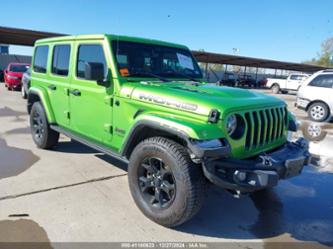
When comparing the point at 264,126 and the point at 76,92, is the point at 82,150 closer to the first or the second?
the point at 76,92

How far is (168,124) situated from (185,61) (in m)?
2.04

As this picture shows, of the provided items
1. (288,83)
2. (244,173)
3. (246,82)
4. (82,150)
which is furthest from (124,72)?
(246,82)

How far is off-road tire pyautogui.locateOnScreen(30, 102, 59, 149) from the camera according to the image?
5.52m

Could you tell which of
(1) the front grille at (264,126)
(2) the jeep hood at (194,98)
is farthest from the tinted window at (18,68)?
(1) the front grille at (264,126)

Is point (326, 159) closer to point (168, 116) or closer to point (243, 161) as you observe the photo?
point (243, 161)

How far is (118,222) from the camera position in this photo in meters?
3.33

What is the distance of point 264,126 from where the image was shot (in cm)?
341

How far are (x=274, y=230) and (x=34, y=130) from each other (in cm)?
474

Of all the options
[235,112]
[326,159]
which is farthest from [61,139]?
[326,159]

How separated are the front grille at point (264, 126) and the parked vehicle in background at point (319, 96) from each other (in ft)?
27.3

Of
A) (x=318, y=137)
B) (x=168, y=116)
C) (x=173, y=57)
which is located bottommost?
(x=318, y=137)

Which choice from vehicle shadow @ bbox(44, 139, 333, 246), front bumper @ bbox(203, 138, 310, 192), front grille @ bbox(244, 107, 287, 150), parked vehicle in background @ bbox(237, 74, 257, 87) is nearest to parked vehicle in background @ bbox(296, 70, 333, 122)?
vehicle shadow @ bbox(44, 139, 333, 246)

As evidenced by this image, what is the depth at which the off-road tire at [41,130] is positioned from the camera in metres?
5.52

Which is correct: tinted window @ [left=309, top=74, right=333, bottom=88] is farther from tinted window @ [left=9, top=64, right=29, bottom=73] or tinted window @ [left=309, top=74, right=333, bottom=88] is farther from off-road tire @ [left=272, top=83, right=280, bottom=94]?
off-road tire @ [left=272, top=83, right=280, bottom=94]
